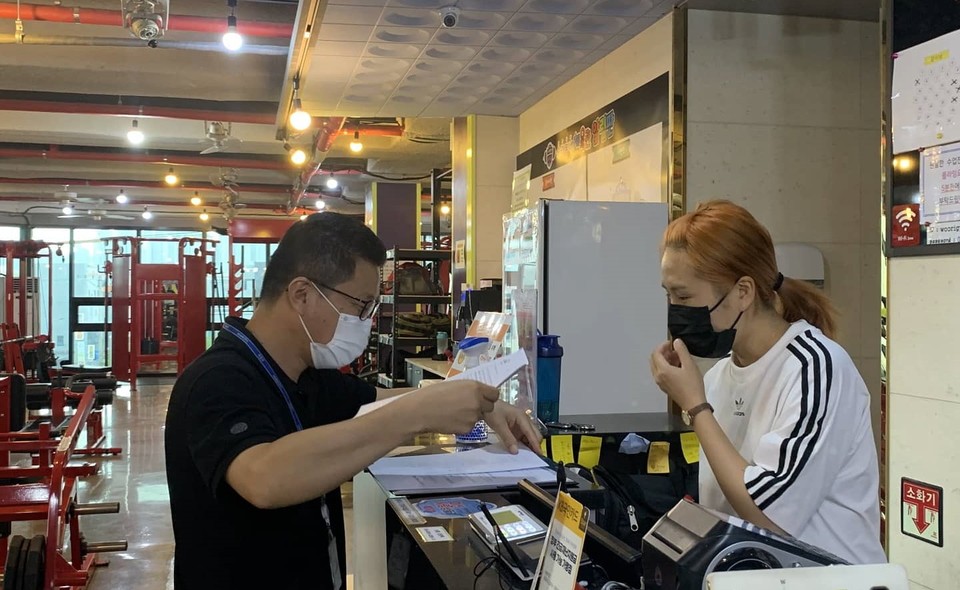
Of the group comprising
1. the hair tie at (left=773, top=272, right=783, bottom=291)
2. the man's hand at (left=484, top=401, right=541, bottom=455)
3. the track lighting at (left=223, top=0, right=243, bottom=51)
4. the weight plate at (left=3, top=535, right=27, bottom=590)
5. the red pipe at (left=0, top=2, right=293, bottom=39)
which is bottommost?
the weight plate at (left=3, top=535, right=27, bottom=590)

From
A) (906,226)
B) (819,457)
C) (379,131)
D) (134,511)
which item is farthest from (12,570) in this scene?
(379,131)

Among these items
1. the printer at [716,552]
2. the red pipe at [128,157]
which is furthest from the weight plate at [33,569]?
the red pipe at [128,157]

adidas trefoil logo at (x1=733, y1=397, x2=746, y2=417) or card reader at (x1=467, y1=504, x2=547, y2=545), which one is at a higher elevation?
adidas trefoil logo at (x1=733, y1=397, x2=746, y2=417)

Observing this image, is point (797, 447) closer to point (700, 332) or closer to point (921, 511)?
point (700, 332)

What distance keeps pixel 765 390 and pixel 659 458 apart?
104cm

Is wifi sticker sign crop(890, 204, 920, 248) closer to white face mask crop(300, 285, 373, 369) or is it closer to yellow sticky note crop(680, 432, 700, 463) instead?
yellow sticky note crop(680, 432, 700, 463)

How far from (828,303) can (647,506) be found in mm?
657

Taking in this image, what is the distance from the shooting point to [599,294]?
172 inches

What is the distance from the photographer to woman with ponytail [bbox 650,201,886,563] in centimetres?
166

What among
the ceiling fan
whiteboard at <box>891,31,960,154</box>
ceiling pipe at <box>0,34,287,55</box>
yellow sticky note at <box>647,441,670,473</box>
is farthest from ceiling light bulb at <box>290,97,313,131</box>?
whiteboard at <box>891,31,960,154</box>

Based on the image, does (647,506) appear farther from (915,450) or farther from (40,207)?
(40,207)

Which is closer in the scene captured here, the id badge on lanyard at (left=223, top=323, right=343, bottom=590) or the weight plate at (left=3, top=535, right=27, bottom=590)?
the id badge on lanyard at (left=223, top=323, right=343, bottom=590)

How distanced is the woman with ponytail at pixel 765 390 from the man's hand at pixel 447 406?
55cm

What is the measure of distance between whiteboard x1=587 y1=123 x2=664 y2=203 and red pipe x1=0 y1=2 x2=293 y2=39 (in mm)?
2314
